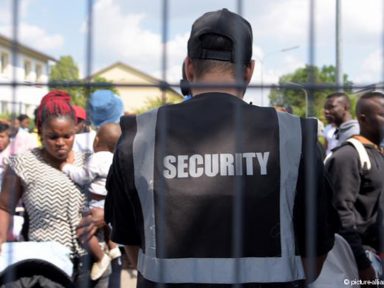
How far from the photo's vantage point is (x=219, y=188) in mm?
1882

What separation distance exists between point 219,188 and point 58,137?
1501 millimetres

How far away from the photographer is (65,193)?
3.14 metres

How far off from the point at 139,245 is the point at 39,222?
118 cm

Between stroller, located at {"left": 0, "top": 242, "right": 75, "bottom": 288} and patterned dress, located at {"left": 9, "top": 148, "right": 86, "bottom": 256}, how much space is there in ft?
0.44

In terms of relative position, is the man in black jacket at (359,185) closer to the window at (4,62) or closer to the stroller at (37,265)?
the stroller at (37,265)

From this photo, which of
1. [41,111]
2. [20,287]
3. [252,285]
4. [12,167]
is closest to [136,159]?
[252,285]

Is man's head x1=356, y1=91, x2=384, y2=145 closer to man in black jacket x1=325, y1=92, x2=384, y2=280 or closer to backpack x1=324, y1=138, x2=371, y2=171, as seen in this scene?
man in black jacket x1=325, y1=92, x2=384, y2=280

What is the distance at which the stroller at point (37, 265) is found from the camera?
9.04 feet

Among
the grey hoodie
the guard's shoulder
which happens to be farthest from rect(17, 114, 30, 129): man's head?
the grey hoodie

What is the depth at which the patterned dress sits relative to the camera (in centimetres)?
310

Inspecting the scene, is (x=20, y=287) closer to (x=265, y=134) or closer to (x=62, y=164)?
(x=62, y=164)

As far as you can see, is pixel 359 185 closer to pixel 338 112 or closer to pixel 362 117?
pixel 362 117

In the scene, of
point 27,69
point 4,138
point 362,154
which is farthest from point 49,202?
point 4,138

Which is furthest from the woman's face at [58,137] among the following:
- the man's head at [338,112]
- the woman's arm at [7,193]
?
the man's head at [338,112]
